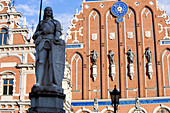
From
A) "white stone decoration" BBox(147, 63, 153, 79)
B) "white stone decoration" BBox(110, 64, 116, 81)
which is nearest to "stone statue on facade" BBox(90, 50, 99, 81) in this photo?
"white stone decoration" BBox(110, 64, 116, 81)

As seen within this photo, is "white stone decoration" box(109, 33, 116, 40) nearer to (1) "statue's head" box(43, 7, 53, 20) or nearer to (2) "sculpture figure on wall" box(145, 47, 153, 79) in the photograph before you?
(2) "sculpture figure on wall" box(145, 47, 153, 79)

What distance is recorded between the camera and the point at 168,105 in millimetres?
24641

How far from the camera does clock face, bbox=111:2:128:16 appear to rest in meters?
27.5

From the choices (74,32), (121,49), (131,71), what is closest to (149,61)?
(131,71)

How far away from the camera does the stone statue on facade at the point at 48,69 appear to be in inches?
264

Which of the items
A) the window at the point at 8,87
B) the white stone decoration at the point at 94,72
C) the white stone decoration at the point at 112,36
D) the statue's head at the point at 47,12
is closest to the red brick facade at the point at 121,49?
the white stone decoration at the point at 112,36

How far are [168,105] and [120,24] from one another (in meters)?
8.41

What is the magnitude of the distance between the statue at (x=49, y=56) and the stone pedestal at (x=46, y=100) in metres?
0.19

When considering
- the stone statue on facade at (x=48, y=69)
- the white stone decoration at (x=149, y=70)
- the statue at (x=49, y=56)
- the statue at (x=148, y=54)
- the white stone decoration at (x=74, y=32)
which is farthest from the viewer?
the white stone decoration at (x=74, y=32)

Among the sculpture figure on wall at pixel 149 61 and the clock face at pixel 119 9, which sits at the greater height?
the clock face at pixel 119 9

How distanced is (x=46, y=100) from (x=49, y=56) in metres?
1.07

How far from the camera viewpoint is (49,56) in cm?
707

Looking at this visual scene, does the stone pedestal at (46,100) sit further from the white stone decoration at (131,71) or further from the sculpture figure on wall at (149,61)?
the sculpture figure on wall at (149,61)

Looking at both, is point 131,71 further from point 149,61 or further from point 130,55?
point 149,61
